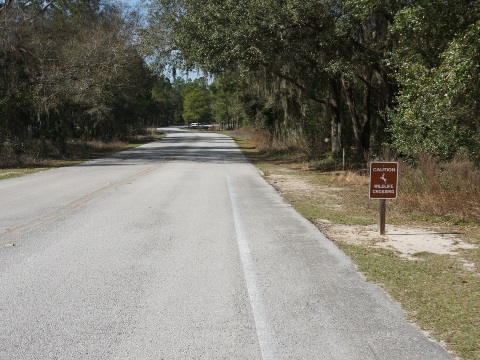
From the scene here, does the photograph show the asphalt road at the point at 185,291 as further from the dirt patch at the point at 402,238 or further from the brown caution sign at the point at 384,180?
the brown caution sign at the point at 384,180

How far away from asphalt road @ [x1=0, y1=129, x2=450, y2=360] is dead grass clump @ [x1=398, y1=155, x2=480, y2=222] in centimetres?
299

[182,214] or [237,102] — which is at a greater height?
[237,102]

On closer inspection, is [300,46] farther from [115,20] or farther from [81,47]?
[115,20]

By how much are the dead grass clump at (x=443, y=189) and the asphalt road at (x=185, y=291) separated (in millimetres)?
2994

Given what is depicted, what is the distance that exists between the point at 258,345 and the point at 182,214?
24.4 ft

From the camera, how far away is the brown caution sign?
31.0 feet

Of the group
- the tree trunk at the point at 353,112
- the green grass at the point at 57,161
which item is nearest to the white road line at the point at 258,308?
the green grass at the point at 57,161

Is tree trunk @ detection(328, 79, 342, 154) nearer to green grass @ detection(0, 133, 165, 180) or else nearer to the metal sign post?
green grass @ detection(0, 133, 165, 180)

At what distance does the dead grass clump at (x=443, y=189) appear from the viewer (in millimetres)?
11156

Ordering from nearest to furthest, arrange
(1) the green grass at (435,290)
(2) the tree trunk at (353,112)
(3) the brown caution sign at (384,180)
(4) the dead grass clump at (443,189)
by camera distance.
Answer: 1. (1) the green grass at (435,290)
2. (3) the brown caution sign at (384,180)
3. (4) the dead grass clump at (443,189)
4. (2) the tree trunk at (353,112)

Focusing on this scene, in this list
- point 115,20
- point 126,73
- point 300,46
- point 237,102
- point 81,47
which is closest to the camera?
point 300,46

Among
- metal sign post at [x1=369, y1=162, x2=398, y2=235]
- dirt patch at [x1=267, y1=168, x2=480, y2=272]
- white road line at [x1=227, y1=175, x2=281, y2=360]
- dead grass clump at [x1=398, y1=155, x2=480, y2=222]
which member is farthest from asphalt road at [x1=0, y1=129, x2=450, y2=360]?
dead grass clump at [x1=398, y1=155, x2=480, y2=222]

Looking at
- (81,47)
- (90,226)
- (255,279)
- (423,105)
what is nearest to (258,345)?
(255,279)

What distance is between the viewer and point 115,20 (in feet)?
131
